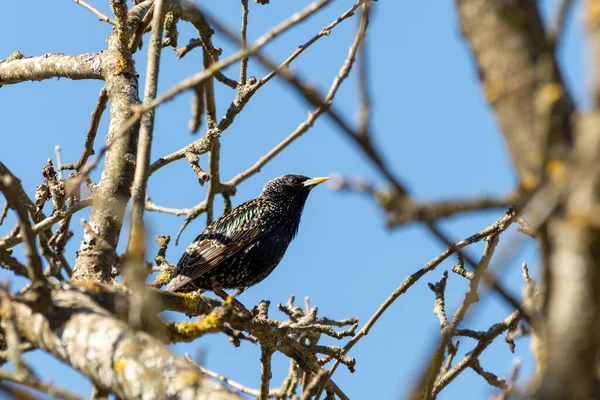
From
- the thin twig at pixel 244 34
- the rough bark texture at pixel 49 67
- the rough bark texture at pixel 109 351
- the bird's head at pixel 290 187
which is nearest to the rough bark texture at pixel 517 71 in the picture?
the rough bark texture at pixel 109 351

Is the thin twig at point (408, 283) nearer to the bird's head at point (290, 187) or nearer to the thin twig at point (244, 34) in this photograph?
the thin twig at point (244, 34)

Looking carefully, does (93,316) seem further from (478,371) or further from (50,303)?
(478,371)

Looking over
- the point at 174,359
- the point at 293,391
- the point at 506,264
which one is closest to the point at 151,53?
the point at 174,359

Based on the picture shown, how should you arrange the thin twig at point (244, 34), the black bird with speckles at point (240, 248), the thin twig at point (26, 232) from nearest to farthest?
the thin twig at point (26, 232) < the thin twig at point (244, 34) < the black bird with speckles at point (240, 248)

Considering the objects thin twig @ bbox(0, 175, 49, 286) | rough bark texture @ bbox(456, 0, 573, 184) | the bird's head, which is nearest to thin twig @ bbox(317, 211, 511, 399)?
thin twig @ bbox(0, 175, 49, 286)

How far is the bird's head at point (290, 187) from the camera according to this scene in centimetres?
813

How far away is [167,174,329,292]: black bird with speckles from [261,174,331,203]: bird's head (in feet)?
0.52

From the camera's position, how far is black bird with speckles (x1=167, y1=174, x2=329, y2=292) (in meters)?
6.86

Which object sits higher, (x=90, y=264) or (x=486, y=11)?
(x=90, y=264)

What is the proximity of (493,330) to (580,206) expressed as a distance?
236 cm

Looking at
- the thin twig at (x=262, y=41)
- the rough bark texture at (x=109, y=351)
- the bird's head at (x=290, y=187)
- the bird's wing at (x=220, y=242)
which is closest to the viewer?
the thin twig at (x=262, y=41)

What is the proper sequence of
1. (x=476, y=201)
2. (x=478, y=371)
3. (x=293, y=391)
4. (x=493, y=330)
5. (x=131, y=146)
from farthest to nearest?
(x=293, y=391)
(x=131, y=146)
(x=478, y=371)
(x=493, y=330)
(x=476, y=201)

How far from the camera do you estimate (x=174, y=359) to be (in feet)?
8.00

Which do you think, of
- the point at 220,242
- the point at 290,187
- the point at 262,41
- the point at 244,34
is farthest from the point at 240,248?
the point at 262,41
